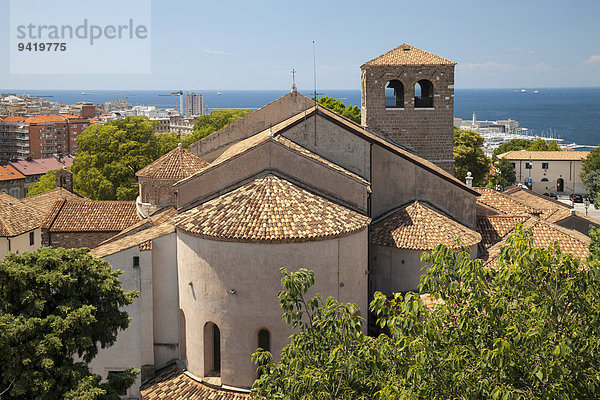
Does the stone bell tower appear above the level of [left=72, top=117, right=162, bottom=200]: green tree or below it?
above

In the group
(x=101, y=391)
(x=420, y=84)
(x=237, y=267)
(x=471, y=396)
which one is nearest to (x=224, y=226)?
(x=237, y=267)

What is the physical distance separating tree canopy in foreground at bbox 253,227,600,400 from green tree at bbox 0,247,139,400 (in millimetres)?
5967

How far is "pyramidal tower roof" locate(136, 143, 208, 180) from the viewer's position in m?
29.7

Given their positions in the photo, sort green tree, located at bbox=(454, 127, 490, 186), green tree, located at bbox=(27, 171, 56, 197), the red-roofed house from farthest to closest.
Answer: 1. the red-roofed house
2. green tree, located at bbox=(454, 127, 490, 186)
3. green tree, located at bbox=(27, 171, 56, 197)

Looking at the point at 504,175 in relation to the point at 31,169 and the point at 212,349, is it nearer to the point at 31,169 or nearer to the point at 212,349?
the point at 212,349

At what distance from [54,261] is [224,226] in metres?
5.25

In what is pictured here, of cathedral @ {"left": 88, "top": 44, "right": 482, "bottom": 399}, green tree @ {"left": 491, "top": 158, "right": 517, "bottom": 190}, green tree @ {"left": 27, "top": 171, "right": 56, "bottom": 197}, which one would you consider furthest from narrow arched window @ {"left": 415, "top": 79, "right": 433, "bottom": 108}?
green tree @ {"left": 491, "top": 158, "right": 517, "bottom": 190}

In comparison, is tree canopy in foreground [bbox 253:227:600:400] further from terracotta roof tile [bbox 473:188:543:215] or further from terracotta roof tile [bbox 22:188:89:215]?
terracotta roof tile [bbox 22:188:89:215]

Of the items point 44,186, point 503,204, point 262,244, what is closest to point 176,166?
point 262,244

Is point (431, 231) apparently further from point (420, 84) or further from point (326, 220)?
point (420, 84)

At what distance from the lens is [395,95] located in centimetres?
3122

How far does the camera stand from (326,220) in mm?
18609

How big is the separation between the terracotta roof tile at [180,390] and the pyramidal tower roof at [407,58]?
18258 millimetres

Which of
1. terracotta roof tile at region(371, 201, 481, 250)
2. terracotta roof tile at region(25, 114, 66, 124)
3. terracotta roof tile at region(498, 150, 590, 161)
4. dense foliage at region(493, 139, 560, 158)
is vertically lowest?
terracotta roof tile at region(371, 201, 481, 250)
